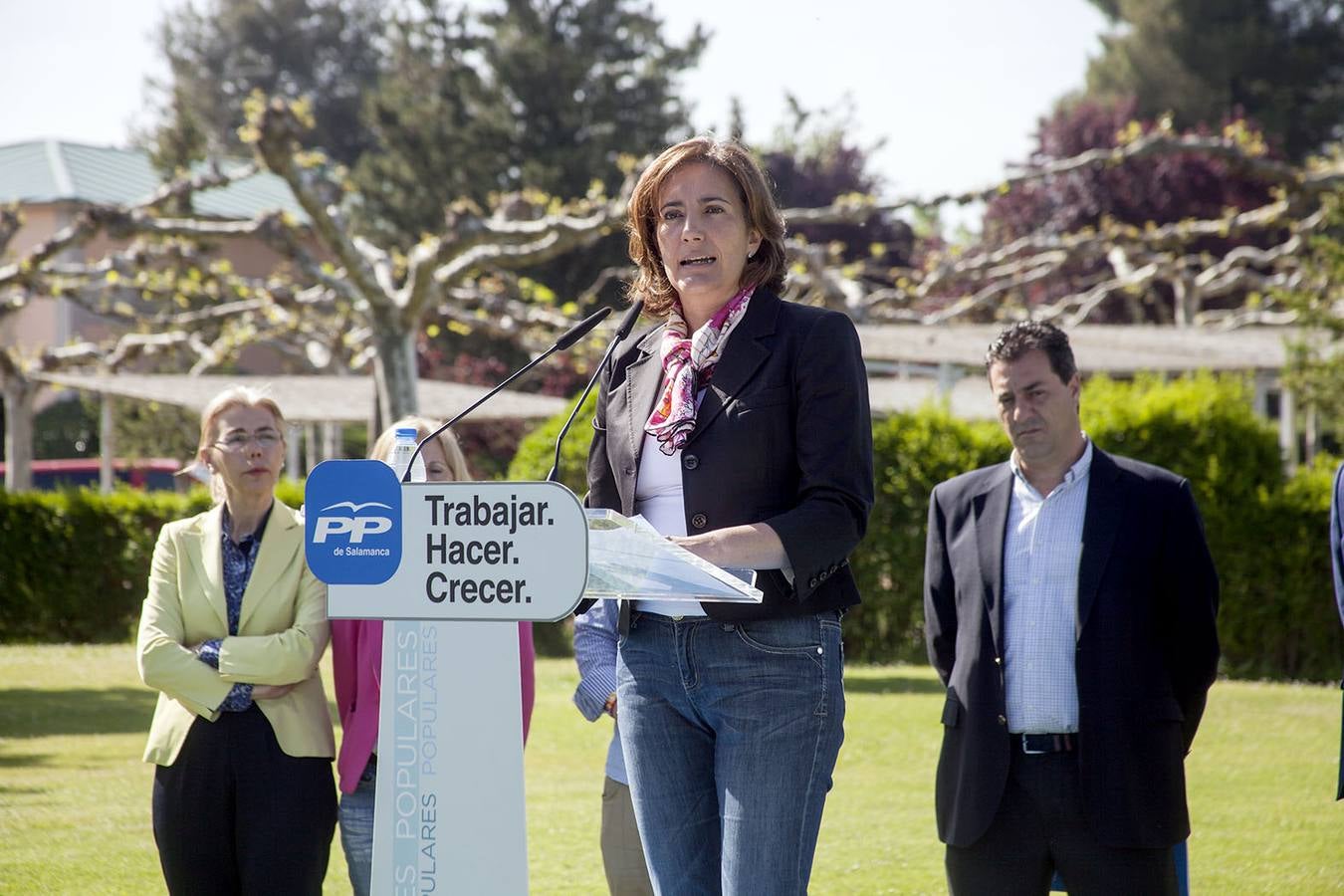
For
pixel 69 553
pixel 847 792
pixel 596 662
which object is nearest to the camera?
pixel 596 662

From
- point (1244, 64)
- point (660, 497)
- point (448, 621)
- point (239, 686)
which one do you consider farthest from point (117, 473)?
point (1244, 64)

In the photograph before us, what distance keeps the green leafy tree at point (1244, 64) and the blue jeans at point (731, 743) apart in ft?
134

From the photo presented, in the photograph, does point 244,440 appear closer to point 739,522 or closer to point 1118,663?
point 739,522

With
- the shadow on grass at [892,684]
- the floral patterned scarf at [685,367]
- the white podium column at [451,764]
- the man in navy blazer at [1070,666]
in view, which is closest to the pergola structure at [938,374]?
the shadow on grass at [892,684]

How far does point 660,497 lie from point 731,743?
52cm

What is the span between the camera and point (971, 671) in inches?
157

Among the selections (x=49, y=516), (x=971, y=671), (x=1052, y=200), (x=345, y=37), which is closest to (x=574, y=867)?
(x=971, y=671)

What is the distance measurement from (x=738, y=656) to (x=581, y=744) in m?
7.56

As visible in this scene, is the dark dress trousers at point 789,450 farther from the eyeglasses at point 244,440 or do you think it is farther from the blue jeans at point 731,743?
the eyeglasses at point 244,440

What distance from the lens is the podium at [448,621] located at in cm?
264

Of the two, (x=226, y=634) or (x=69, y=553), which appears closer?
(x=226, y=634)

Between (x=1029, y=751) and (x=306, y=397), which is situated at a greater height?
(x=306, y=397)

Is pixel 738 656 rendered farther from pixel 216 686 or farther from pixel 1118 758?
pixel 216 686

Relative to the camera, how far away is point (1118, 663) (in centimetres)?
383
